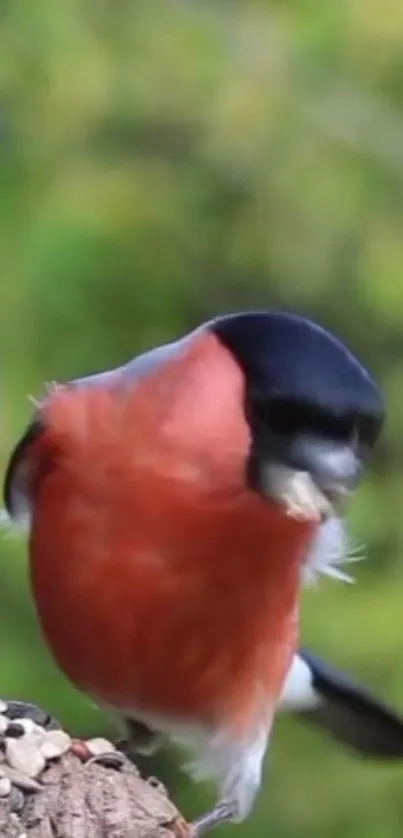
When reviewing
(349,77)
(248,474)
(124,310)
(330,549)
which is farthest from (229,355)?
(349,77)

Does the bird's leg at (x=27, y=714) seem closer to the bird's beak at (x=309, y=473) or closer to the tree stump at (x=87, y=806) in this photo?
the tree stump at (x=87, y=806)

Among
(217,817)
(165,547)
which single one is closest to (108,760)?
(165,547)

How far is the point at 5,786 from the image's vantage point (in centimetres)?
117

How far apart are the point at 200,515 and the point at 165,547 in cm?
5

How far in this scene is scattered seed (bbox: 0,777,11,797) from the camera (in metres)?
1.16

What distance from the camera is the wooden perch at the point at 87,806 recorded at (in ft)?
3.85

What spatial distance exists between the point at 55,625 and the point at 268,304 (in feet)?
3.61

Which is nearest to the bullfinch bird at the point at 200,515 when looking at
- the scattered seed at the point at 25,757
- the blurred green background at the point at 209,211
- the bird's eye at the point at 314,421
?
the bird's eye at the point at 314,421

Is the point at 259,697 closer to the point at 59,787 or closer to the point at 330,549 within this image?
the point at 330,549

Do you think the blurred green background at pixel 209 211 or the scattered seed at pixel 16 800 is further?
the blurred green background at pixel 209 211

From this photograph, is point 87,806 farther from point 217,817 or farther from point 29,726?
point 217,817

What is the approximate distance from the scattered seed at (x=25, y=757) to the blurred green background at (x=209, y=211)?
3.43 ft

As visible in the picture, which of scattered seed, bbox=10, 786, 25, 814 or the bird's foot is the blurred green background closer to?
the bird's foot

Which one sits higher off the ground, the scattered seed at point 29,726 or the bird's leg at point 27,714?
the scattered seed at point 29,726
